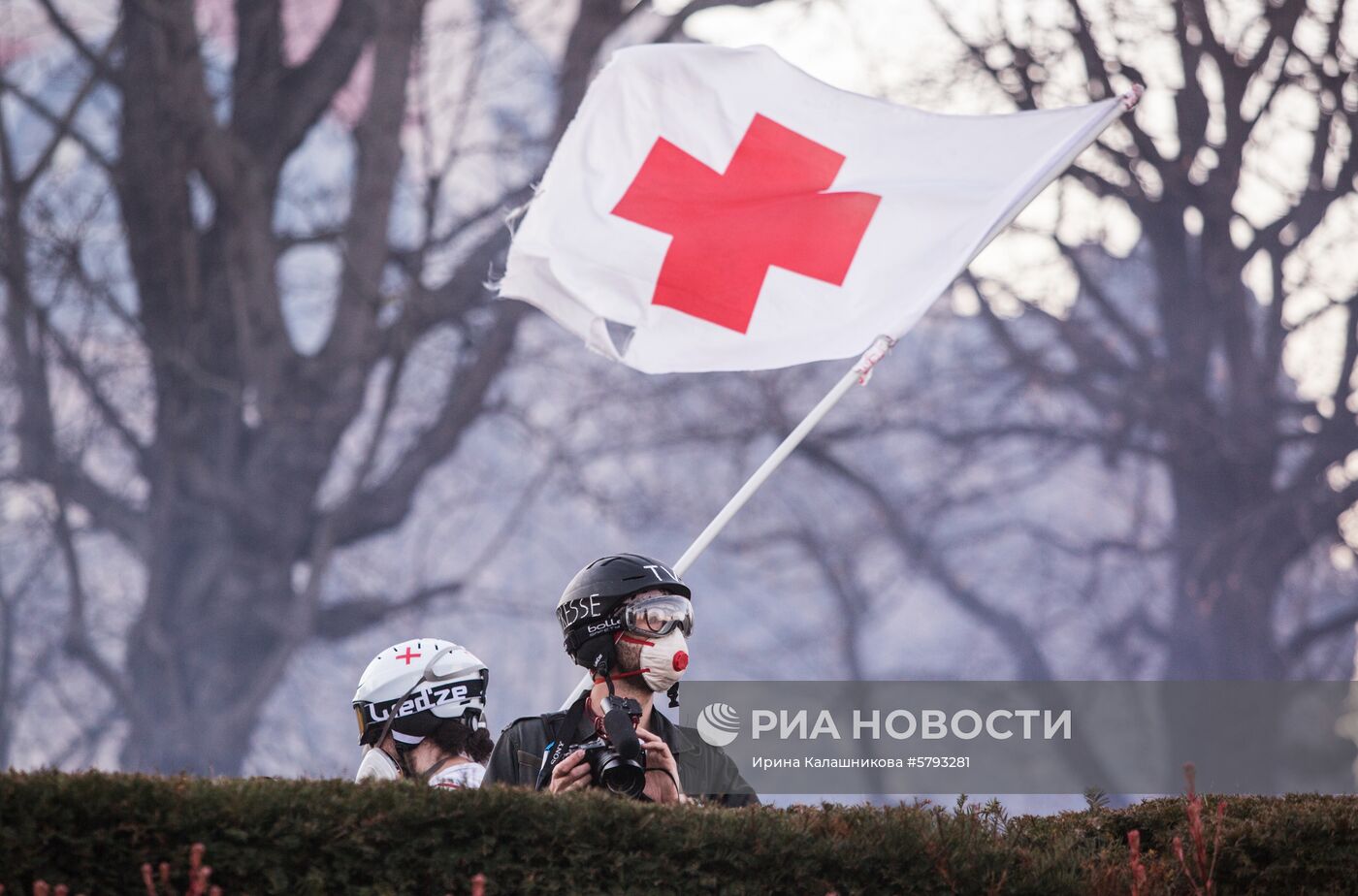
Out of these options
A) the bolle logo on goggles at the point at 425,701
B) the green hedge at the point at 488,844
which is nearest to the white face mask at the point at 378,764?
the bolle logo on goggles at the point at 425,701

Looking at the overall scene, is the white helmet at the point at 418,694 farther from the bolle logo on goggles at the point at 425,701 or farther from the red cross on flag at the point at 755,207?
the red cross on flag at the point at 755,207


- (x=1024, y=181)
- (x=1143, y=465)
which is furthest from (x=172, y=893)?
(x=1143, y=465)

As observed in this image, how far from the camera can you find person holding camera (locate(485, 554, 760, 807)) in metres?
4.78

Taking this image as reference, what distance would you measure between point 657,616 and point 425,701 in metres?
0.91

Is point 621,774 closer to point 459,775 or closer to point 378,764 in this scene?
point 459,775

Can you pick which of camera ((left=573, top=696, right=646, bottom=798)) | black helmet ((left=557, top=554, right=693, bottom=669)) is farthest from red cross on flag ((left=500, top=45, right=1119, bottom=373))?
camera ((left=573, top=696, right=646, bottom=798))

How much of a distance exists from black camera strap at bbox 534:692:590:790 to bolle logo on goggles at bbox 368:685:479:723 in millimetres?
379

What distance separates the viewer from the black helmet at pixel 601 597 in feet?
15.9

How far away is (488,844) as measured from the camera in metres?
3.46

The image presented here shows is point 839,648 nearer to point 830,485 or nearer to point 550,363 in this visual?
point 830,485

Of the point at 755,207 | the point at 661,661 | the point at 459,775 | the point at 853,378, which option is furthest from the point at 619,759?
the point at 755,207

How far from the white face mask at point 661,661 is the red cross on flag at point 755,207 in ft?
7.33

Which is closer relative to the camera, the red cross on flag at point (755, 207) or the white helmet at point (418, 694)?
the white helmet at point (418, 694)

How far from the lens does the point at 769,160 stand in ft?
23.9
